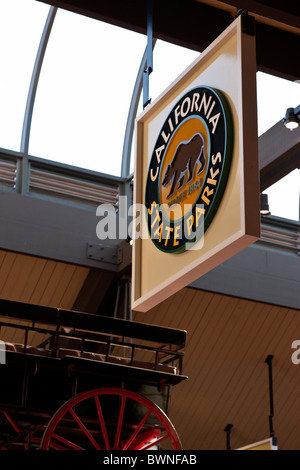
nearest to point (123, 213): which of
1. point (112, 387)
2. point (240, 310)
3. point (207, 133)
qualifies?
point (240, 310)

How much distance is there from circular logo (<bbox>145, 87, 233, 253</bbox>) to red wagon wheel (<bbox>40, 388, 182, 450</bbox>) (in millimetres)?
2124

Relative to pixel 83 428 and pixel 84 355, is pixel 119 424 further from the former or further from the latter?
pixel 84 355

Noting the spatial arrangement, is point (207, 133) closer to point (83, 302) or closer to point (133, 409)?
point (133, 409)

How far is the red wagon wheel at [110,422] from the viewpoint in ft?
19.9

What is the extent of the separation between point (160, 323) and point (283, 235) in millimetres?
2172

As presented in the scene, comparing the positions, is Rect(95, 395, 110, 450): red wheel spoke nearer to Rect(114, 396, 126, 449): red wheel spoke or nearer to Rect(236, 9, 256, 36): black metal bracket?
Rect(114, 396, 126, 449): red wheel spoke

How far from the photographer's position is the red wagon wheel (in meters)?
6.06

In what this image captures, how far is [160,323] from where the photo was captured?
34.0 feet

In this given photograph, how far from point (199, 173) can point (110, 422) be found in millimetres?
2746

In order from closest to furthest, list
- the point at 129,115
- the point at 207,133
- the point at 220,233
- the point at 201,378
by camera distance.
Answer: the point at 220,233, the point at 207,133, the point at 129,115, the point at 201,378

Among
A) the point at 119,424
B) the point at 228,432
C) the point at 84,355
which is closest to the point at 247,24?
the point at 84,355

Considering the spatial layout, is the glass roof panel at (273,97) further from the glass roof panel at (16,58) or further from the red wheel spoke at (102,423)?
the red wheel spoke at (102,423)

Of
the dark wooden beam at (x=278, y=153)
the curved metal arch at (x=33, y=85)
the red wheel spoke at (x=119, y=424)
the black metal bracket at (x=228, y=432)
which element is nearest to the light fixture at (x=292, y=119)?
the dark wooden beam at (x=278, y=153)

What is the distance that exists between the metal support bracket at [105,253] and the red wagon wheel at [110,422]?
352cm
